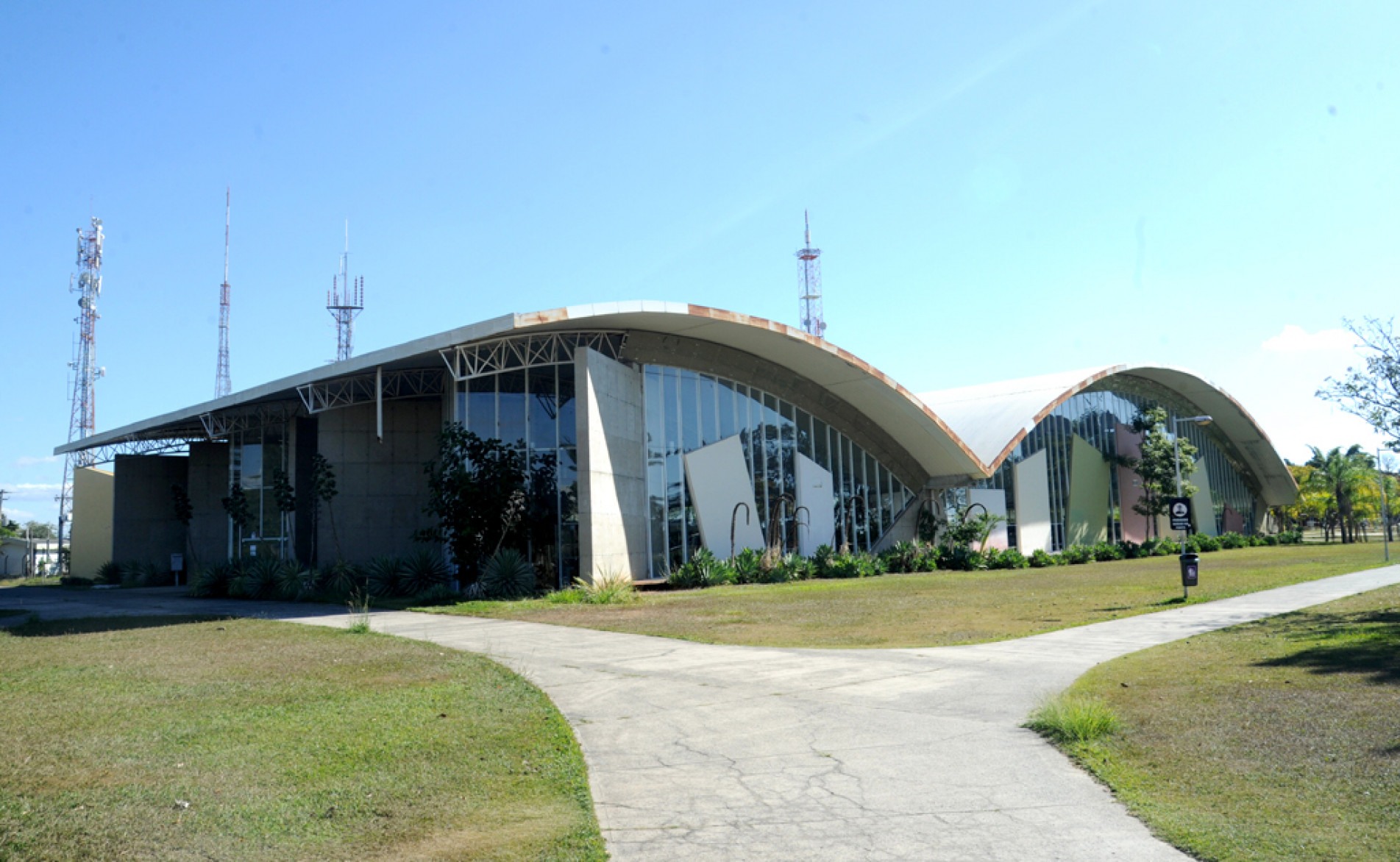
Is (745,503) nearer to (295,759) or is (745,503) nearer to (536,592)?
(536,592)

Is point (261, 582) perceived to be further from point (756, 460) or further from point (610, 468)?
point (756, 460)

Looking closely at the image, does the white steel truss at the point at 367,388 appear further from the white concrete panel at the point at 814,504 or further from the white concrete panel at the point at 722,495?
the white concrete panel at the point at 814,504

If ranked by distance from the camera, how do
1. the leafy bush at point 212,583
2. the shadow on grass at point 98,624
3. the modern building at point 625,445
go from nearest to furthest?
1. the shadow on grass at point 98,624
2. the modern building at point 625,445
3. the leafy bush at point 212,583

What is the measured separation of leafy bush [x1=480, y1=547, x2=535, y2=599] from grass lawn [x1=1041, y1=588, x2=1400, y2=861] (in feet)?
49.1

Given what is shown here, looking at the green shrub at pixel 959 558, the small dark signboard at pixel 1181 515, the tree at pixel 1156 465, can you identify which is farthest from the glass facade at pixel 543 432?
the tree at pixel 1156 465

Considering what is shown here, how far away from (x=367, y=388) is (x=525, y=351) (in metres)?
7.31

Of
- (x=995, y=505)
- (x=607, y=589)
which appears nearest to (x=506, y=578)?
(x=607, y=589)

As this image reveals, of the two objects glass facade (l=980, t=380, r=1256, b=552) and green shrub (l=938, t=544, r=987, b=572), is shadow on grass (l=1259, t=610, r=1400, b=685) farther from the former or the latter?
glass facade (l=980, t=380, r=1256, b=552)

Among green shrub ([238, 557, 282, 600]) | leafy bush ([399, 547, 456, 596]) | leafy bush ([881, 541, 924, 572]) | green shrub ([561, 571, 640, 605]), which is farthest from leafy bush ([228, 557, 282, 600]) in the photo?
leafy bush ([881, 541, 924, 572])

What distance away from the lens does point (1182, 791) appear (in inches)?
238

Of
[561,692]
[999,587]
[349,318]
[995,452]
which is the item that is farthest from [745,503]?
[349,318]

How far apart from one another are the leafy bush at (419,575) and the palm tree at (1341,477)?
Result: 6219cm

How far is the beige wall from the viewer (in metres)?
44.4

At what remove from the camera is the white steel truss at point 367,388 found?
28.3 m
